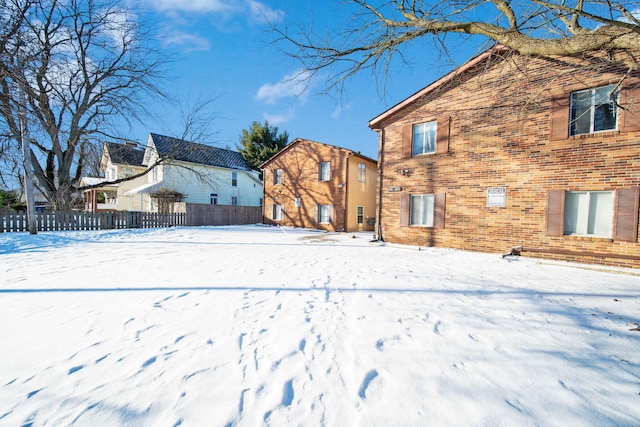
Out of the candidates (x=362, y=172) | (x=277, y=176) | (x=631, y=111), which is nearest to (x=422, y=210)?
(x=631, y=111)

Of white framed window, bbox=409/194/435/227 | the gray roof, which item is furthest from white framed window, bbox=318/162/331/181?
the gray roof

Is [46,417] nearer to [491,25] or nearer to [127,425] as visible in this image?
[127,425]

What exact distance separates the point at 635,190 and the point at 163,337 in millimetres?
10451

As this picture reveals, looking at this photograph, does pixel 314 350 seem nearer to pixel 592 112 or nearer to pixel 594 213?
pixel 594 213

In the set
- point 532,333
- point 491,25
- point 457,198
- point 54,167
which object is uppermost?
point 491,25

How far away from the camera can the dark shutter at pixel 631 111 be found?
250 inches

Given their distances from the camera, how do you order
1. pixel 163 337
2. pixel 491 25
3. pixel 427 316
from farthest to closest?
pixel 491 25
pixel 427 316
pixel 163 337

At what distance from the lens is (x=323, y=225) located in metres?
17.1

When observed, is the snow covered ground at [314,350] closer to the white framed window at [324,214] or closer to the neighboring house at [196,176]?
the white framed window at [324,214]

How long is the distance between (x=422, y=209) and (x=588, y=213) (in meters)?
4.52

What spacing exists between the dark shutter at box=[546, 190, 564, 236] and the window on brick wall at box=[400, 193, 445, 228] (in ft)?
9.52

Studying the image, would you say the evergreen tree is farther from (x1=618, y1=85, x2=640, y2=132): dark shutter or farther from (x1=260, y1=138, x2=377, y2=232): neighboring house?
(x1=618, y1=85, x2=640, y2=132): dark shutter

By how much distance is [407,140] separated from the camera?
1030 cm

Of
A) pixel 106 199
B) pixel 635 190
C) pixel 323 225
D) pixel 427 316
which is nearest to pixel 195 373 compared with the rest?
pixel 427 316
